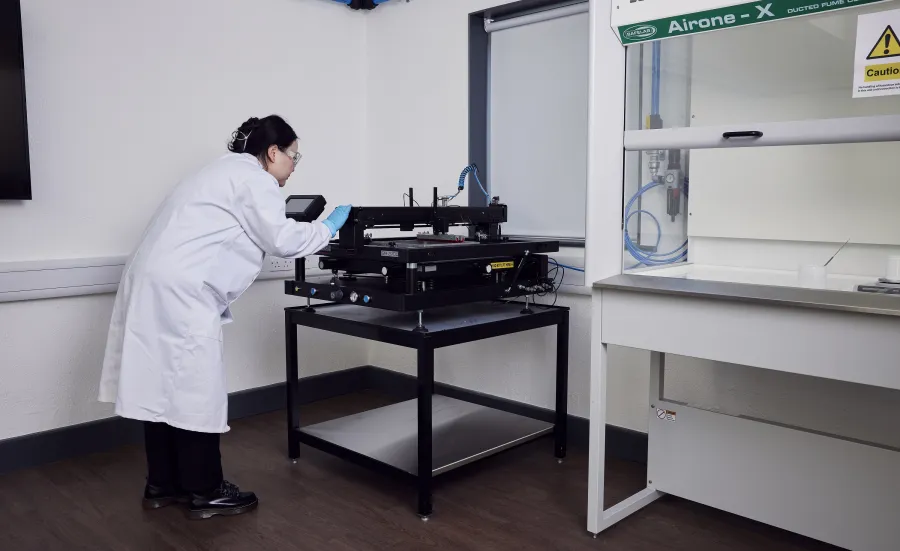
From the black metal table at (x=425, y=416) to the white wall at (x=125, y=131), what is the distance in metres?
0.80

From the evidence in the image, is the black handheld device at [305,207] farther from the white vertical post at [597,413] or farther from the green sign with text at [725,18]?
the green sign with text at [725,18]

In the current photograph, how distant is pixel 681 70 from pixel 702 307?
2.49ft

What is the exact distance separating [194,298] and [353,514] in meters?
0.86

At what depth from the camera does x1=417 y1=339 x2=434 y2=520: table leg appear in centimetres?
224

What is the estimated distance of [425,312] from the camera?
2.67 meters

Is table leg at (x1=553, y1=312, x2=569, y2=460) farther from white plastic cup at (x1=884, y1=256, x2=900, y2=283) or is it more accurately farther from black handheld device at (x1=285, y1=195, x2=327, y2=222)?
white plastic cup at (x1=884, y1=256, x2=900, y2=283)

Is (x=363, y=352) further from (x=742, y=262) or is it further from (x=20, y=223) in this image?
(x=742, y=262)

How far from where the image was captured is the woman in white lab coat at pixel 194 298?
2182 millimetres

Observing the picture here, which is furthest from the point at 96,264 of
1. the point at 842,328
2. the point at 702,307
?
the point at 842,328

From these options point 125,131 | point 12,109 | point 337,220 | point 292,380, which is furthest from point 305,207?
point 12,109

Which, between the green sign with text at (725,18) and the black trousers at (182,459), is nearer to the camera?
the green sign with text at (725,18)

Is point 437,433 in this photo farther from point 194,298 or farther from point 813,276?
point 813,276

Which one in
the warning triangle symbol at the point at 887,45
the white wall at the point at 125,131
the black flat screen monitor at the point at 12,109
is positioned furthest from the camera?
the white wall at the point at 125,131

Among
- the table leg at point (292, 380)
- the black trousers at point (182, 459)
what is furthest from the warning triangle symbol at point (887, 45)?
→ the black trousers at point (182, 459)
